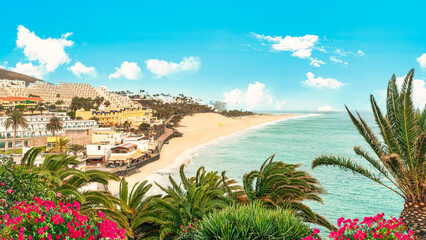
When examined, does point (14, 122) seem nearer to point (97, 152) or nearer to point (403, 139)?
point (97, 152)

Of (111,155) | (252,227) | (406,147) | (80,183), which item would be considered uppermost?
(406,147)

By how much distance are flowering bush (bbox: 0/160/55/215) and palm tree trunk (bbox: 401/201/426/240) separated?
10.7 metres

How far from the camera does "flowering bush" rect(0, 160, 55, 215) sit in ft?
21.5

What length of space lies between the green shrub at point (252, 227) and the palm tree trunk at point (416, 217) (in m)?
4.30

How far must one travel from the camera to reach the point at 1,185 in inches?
257

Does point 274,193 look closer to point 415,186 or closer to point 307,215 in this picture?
point 307,215

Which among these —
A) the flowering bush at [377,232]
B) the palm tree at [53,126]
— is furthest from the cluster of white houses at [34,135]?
the flowering bush at [377,232]

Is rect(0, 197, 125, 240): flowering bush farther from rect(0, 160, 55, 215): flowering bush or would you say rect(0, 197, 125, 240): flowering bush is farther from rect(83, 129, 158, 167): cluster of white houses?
rect(83, 129, 158, 167): cluster of white houses

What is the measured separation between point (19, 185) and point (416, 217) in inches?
453

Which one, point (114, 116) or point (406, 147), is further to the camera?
point (114, 116)

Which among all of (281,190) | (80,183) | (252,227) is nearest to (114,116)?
(80,183)

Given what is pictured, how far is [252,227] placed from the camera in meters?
6.62

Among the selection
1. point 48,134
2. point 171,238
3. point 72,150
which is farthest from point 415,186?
point 48,134

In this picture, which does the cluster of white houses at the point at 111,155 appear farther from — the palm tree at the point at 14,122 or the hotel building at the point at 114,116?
the hotel building at the point at 114,116
